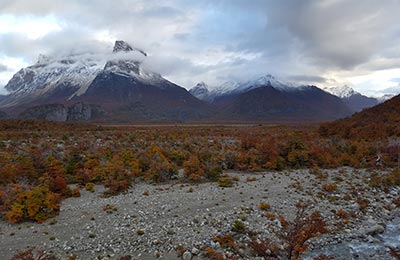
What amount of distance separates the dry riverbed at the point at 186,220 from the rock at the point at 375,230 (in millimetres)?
40

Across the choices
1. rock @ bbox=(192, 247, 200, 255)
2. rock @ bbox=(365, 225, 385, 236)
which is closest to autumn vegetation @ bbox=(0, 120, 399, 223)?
rock @ bbox=(365, 225, 385, 236)

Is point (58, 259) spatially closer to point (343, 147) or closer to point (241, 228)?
point (241, 228)

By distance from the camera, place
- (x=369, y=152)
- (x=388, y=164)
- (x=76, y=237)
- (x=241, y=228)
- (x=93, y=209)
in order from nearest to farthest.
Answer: (x=76, y=237) < (x=241, y=228) < (x=93, y=209) < (x=388, y=164) < (x=369, y=152)

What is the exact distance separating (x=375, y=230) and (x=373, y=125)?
1217 inches

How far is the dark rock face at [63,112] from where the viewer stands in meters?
130

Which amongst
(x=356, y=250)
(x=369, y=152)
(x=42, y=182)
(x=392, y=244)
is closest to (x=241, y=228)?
(x=356, y=250)

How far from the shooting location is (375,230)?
1291cm

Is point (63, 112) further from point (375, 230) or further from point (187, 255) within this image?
point (375, 230)

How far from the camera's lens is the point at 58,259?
384 inches

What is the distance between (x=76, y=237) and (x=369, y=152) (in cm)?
2645

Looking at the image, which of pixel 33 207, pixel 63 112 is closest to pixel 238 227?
pixel 33 207

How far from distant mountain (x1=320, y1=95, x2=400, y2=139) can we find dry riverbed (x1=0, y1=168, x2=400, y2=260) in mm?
20019

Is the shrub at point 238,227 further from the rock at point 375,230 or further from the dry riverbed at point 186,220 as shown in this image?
the rock at point 375,230

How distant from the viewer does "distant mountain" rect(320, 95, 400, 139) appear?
118 feet
